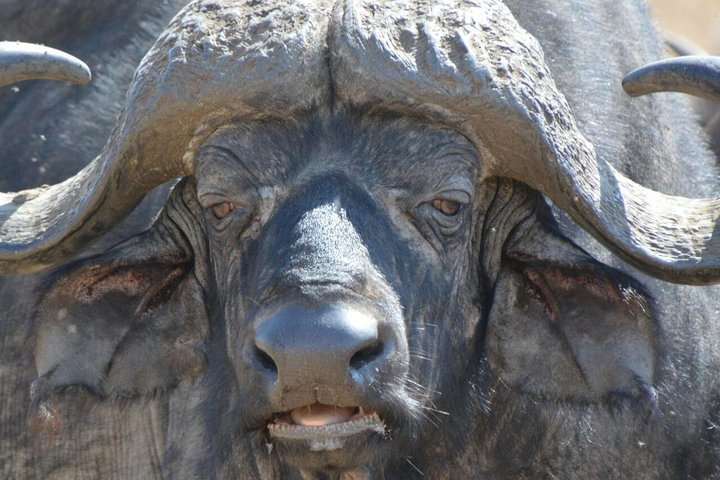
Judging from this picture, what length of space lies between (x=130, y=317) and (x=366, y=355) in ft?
4.40

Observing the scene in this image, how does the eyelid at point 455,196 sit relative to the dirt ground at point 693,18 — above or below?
above

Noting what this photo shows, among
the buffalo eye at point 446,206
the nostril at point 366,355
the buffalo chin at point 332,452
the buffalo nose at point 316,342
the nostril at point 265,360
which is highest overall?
the buffalo nose at point 316,342

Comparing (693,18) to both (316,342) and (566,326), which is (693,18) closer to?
(566,326)

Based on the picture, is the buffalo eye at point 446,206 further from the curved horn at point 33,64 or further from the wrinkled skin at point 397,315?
the curved horn at point 33,64

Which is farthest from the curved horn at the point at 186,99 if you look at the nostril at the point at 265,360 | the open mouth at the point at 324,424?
the open mouth at the point at 324,424

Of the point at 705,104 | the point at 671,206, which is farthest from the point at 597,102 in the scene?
the point at 705,104

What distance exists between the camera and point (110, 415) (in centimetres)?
594

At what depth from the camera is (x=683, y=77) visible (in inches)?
176

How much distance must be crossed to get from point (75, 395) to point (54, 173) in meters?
1.42

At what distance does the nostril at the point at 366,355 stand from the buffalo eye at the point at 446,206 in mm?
731

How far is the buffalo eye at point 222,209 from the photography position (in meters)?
4.80

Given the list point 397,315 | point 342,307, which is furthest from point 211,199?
point 342,307

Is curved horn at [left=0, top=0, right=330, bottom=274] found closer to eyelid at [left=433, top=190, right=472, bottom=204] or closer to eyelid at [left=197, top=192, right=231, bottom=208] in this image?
eyelid at [left=197, top=192, right=231, bottom=208]

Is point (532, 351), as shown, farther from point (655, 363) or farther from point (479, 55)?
point (479, 55)
